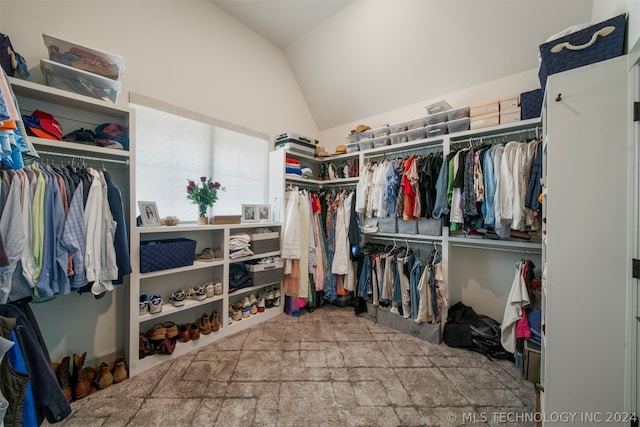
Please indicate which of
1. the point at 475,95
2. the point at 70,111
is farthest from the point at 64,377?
the point at 475,95

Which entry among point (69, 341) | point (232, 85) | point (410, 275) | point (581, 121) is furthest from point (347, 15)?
point (69, 341)

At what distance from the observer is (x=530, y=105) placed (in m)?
1.92

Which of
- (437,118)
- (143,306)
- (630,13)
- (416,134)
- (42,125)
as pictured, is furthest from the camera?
(416,134)

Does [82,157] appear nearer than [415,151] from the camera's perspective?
Yes

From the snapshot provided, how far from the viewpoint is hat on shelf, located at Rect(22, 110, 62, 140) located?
1.45 meters

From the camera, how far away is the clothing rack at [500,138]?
204cm

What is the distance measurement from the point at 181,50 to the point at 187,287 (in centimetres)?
227

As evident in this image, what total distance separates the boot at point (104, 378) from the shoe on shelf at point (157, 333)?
0.31m

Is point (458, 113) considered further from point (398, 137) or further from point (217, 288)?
point (217, 288)

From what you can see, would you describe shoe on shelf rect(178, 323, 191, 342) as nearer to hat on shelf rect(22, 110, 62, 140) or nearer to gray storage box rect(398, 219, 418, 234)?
hat on shelf rect(22, 110, 62, 140)

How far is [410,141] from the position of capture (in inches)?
99.7

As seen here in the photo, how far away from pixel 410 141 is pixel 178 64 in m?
2.39

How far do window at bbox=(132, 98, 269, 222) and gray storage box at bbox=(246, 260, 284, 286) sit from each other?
742mm

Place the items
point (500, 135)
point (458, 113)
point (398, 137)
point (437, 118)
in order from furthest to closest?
point (398, 137), point (437, 118), point (458, 113), point (500, 135)
